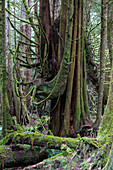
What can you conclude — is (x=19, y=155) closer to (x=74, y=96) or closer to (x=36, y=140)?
(x=36, y=140)

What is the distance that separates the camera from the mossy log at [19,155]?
263 cm

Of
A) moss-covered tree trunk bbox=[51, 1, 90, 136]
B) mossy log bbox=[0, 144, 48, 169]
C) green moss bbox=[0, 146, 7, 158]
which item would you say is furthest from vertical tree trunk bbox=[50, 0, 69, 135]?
→ green moss bbox=[0, 146, 7, 158]

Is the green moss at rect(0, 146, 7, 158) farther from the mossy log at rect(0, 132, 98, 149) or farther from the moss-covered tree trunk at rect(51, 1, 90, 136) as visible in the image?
the moss-covered tree trunk at rect(51, 1, 90, 136)

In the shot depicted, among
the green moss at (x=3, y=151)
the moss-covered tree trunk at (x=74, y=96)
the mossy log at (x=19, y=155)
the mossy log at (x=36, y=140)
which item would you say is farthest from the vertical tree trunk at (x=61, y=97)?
the green moss at (x=3, y=151)

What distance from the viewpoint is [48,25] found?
16.6 ft

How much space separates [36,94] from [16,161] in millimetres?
1922

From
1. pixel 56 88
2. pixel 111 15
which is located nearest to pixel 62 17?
pixel 56 88

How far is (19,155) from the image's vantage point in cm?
278

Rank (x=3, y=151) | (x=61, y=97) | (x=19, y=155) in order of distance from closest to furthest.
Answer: (x=3, y=151), (x=19, y=155), (x=61, y=97)

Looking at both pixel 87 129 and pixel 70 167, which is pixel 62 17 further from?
pixel 70 167

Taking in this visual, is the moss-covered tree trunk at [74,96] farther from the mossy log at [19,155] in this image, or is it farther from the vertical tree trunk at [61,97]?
the mossy log at [19,155]

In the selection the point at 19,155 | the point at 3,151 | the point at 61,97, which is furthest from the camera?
the point at 61,97

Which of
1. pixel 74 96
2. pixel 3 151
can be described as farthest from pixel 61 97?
pixel 3 151

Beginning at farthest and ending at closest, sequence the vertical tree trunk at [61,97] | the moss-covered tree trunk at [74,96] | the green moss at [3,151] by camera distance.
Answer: the vertical tree trunk at [61,97], the moss-covered tree trunk at [74,96], the green moss at [3,151]
